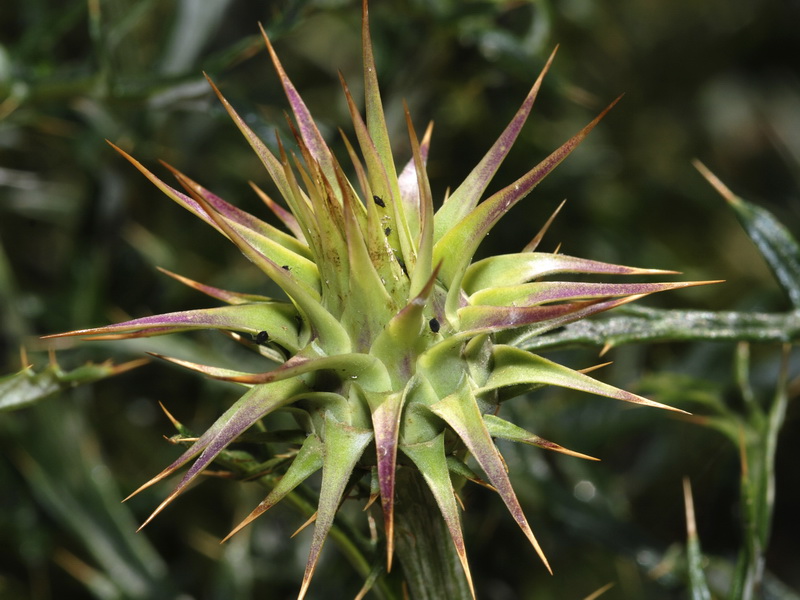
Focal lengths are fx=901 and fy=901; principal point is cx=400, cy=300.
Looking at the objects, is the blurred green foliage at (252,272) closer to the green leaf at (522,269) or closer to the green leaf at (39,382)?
the green leaf at (39,382)

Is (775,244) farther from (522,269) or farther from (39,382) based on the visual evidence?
(39,382)

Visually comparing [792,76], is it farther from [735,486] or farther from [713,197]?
[735,486]

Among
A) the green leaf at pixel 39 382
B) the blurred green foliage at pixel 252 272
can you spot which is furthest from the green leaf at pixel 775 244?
the green leaf at pixel 39 382

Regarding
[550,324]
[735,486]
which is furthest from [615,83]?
[550,324]

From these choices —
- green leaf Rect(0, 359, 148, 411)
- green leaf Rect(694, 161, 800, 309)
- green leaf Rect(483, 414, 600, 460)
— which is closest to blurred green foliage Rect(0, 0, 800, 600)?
green leaf Rect(694, 161, 800, 309)

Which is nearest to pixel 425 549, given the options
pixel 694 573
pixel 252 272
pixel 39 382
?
pixel 694 573

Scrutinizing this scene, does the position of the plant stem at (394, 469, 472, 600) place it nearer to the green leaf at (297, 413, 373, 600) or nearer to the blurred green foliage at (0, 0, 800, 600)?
the green leaf at (297, 413, 373, 600)
